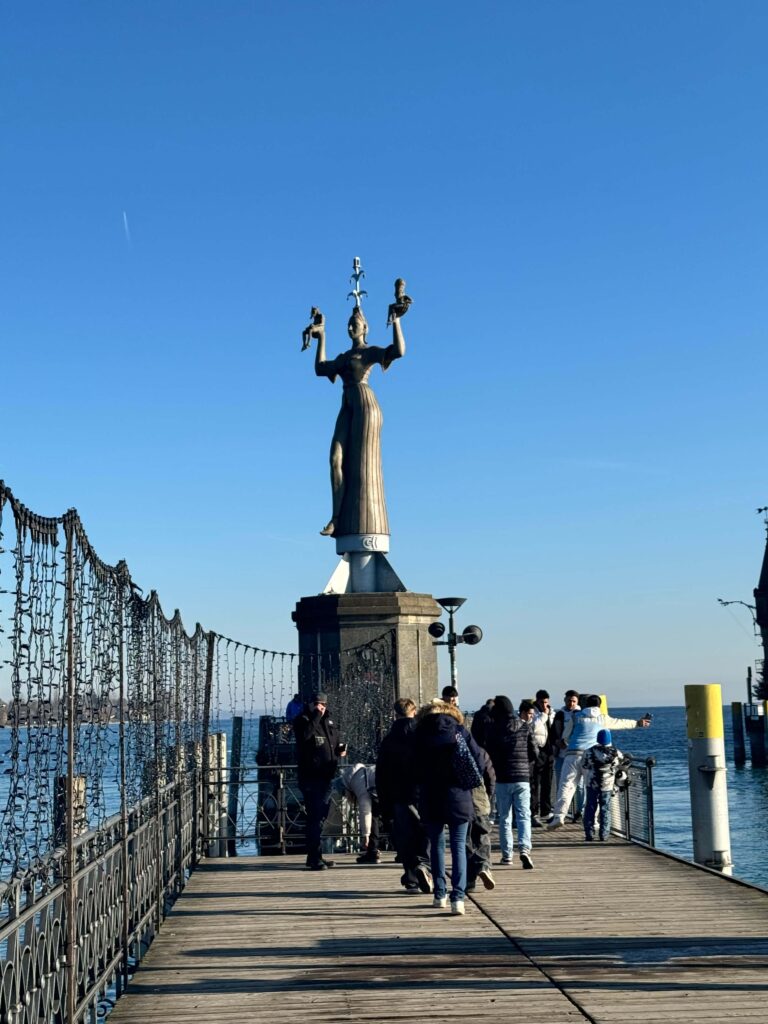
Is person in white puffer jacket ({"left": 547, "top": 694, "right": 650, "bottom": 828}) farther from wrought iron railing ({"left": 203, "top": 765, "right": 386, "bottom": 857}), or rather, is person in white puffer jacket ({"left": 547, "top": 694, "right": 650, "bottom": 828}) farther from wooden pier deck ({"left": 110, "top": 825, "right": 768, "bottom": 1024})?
wrought iron railing ({"left": 203, "top": 765, "right": 386, "bottom": 857})

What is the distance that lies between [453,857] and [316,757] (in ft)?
10.4

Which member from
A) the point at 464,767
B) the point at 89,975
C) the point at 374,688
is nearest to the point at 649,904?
the point at 464,767

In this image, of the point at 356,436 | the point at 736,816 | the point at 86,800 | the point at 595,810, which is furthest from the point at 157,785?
the point at 736,816

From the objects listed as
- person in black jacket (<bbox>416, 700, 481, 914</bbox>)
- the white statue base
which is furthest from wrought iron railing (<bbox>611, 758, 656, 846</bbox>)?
the white statue base

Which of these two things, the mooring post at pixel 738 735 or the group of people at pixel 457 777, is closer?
the group of people at pixel 457 777

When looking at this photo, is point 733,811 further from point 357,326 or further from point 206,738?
point 206,738

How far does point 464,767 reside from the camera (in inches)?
415

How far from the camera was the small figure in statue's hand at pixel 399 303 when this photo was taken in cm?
2967

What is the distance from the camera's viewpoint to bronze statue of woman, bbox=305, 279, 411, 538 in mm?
30484

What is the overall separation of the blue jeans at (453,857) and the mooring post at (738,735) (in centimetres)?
7178

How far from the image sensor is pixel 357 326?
30859 mm

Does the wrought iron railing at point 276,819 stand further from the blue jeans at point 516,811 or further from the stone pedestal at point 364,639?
the stone pedestal at point 364,639

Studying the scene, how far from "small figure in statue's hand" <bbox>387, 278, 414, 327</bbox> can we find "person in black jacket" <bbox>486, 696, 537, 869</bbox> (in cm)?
1744

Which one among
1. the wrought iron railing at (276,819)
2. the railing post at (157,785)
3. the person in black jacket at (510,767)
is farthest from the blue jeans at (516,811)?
the railing post at (157,785)
